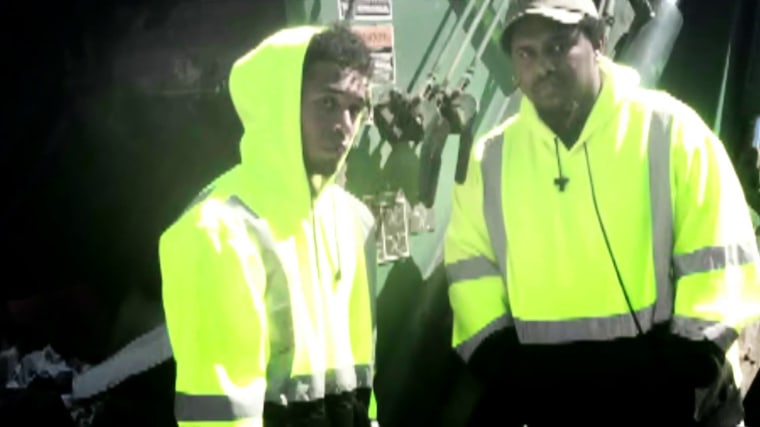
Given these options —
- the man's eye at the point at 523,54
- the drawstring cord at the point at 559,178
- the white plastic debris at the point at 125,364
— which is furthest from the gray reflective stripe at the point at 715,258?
the white plastic debris at the point at 125,364

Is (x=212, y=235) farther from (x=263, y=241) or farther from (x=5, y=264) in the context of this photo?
(x=5, y=264)

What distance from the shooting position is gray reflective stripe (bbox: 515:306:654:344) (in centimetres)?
262

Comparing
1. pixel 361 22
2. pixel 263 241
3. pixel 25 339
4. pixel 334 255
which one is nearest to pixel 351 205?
pixel 334 255

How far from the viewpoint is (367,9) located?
9.75ft

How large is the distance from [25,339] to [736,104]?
94.9 inches

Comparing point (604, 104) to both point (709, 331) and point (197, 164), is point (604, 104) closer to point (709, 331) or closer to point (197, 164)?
point (709, 331)

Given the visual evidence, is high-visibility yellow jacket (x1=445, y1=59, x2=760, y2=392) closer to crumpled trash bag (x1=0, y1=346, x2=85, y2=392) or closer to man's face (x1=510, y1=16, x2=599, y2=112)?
man's face (x1=510, y1=16, x2=599, y2=112)

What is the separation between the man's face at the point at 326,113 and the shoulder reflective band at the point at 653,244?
480mm

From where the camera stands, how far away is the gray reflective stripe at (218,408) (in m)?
2.12

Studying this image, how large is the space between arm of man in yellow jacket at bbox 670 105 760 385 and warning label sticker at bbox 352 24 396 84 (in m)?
0.77

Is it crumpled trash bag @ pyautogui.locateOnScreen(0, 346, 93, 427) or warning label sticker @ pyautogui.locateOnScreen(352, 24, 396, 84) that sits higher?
warning label sticker @ pyautogui.locateOnScreen(352, 24, 396, 84)

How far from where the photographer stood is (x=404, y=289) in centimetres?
313

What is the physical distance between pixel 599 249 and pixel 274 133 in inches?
30.8

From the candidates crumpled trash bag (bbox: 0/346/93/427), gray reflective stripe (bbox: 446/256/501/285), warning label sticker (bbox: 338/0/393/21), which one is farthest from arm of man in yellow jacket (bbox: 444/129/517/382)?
crumpled trash bag (bbox: 0/346/93/427)
